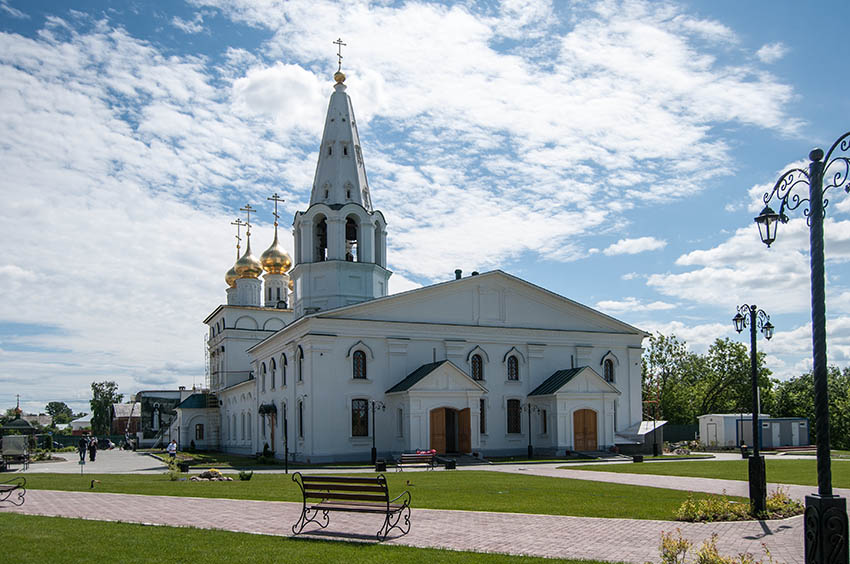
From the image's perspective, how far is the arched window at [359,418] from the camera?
3653cm

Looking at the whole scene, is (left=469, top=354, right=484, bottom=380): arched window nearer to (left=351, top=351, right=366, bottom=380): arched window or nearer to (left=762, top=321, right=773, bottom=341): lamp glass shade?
(left=351, top=351, right=366, bottom=380): arched window

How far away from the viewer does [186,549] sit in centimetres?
1081

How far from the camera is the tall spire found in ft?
134

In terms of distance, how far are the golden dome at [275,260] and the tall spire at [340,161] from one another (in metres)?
21.0

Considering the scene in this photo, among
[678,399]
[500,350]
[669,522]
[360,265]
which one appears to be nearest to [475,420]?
[500,350]

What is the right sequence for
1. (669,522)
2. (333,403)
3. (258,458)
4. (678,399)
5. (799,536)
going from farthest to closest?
1. (678,399)
2. (258,458)
3. (333,403)
4. (669,522)
5. (799,536)

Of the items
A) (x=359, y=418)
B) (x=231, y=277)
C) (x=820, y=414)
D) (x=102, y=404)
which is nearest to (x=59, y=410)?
(x=102, y=404)

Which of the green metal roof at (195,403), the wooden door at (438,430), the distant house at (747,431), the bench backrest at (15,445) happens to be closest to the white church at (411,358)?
the wooden door at (438,430)

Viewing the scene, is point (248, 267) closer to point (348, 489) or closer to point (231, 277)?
point (231, 277)

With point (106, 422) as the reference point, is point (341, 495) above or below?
above

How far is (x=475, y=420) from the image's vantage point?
1460 inches

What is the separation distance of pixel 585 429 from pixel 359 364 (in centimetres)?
1213

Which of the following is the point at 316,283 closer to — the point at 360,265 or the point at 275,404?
the point at 360,265

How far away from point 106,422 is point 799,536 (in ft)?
374
